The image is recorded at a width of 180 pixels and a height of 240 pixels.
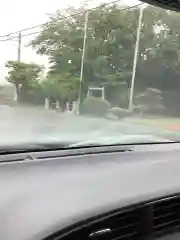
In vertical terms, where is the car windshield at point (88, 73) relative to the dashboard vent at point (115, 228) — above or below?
above

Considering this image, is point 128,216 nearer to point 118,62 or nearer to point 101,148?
point 101,148

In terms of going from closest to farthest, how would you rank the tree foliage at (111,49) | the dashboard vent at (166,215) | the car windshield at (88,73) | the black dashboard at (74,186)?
1. the black dashboard at (74,186)
2. the dashboard vent at (166,215)
3. the car windshield at (88,73)
4. the tree foliage at (111,49)

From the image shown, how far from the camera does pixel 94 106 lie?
197 centimetres

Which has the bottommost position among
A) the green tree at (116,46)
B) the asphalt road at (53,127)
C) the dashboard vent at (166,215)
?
the dashboard vent at (166,215)

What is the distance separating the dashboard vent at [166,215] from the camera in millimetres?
1538

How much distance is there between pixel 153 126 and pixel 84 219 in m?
1.12

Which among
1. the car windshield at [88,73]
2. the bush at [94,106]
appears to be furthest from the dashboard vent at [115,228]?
the bush at [94,106]

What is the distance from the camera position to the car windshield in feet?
5.38

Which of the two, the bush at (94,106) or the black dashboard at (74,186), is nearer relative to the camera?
the black dashboard at (74,186)

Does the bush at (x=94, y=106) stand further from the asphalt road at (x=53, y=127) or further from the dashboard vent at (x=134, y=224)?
the dashboard vent at (x=134, y=224)

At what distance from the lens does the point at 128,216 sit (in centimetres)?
140

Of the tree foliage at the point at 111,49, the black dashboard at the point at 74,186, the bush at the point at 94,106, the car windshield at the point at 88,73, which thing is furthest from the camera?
the bush at the point at 94,106

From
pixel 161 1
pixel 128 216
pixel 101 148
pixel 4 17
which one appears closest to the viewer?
pixel 128 216

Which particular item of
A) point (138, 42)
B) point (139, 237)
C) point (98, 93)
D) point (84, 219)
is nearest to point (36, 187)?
point (84, 219)
